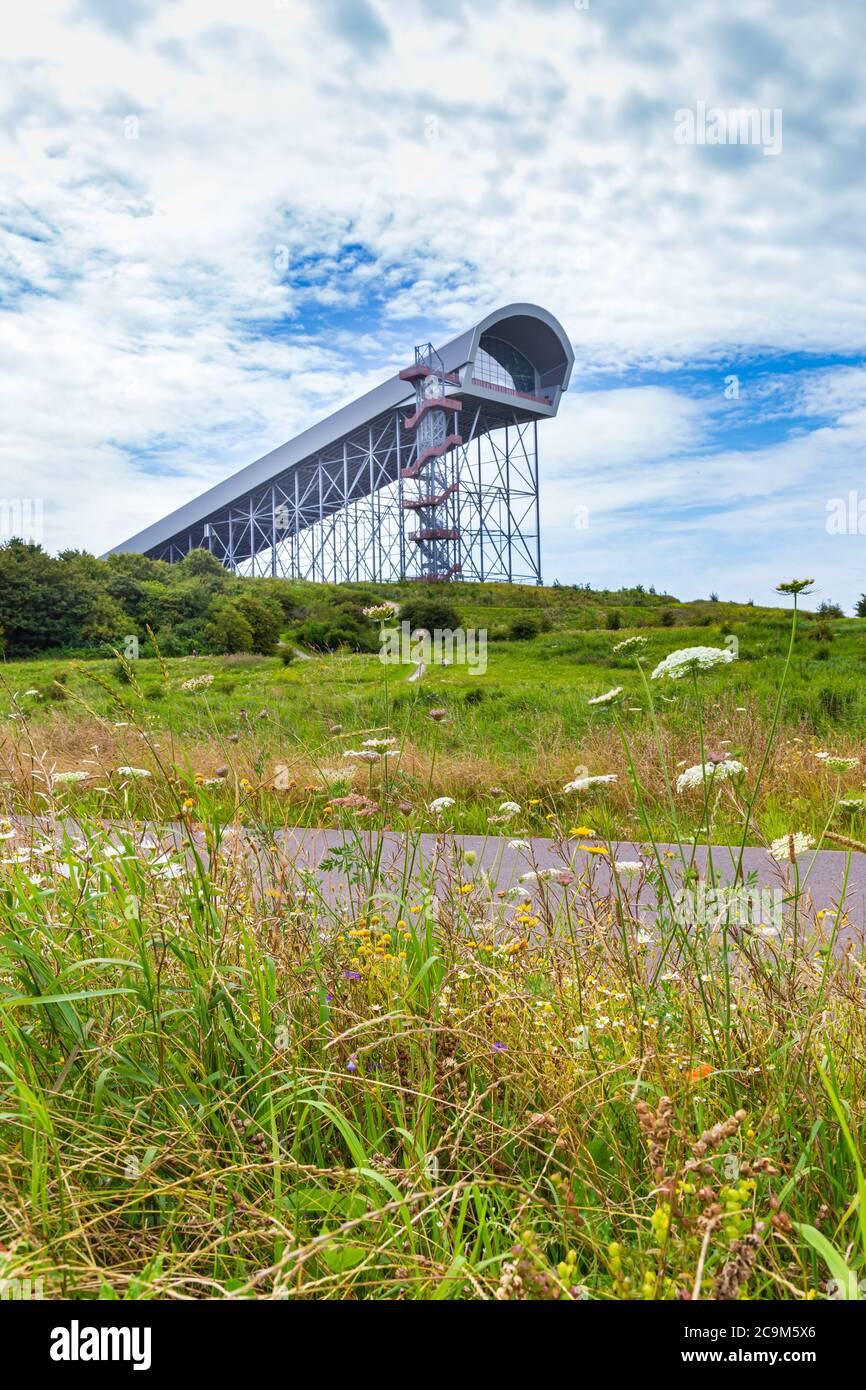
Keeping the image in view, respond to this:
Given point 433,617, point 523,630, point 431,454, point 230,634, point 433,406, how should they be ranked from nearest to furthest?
point 230,634 < point 523,630 < point 433,617 < point 431,454 < point 433,406

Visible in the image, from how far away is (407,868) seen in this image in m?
2.37

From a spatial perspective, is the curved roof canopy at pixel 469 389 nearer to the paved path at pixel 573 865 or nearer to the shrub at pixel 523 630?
the shrub at pixel 523 630

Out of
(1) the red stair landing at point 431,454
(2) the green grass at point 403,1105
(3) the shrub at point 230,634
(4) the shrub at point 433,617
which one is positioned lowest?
(2) the green grass at point 403,1105

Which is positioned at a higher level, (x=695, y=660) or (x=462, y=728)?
(x=695, y=660)

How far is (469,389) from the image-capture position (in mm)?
41094

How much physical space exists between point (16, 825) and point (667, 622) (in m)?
24.1

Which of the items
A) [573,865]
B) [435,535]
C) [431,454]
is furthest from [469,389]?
[573,865]

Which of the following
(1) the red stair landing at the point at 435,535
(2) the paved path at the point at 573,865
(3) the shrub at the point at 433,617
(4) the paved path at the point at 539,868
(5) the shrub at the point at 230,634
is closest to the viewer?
(4) the paved path at the point at 539,868

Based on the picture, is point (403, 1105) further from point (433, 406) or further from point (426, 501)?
point (433, 406)

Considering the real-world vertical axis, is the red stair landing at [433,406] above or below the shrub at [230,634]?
above

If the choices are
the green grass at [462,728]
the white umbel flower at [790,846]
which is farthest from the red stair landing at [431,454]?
the white umbel flower at [790,846]

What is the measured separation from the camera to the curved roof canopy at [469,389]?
41594mm
